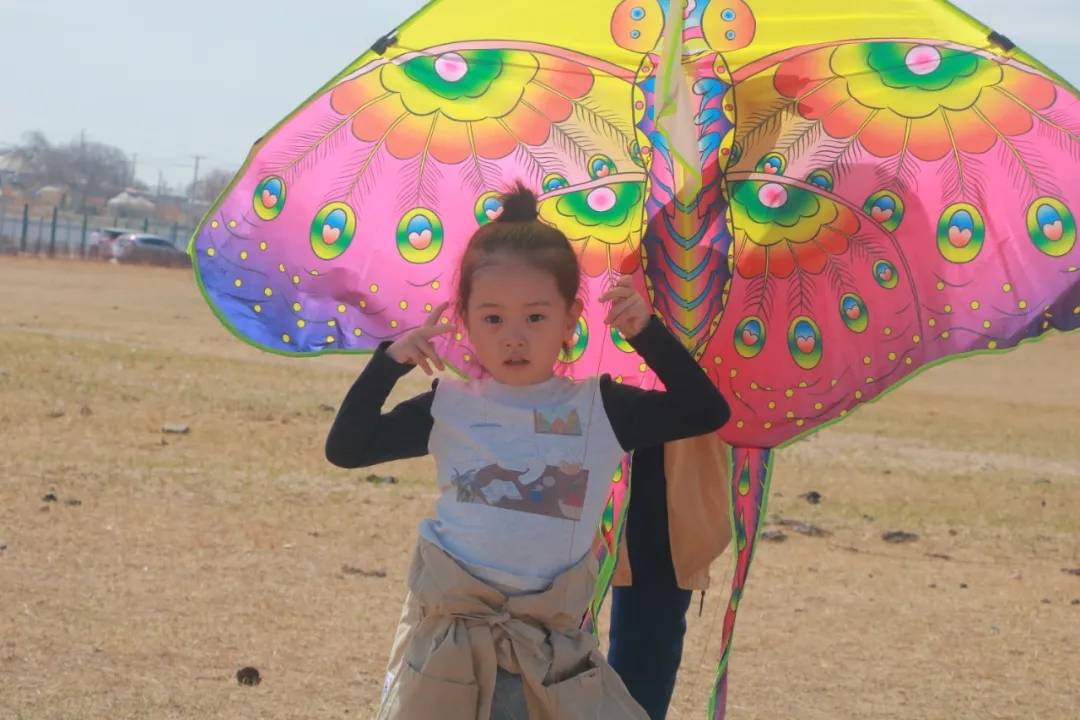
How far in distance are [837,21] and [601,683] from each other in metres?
1.58

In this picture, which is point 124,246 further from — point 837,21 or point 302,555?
point 837,21

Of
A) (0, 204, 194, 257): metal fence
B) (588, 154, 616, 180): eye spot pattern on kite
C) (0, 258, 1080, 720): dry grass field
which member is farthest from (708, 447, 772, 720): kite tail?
(0, 204, 194, 257): metal fence

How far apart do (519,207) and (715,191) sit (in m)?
0.69

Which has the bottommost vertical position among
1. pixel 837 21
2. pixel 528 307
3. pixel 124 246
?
pixel 124 246

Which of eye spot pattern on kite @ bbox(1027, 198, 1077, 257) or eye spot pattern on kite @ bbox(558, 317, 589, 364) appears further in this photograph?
eye spot pattern on kite @ bbox(558, 317, 589, 364)

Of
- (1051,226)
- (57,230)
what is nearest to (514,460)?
(1051,226)

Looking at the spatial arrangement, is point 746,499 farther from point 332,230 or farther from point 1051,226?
point 332,230

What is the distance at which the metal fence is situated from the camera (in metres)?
41.5

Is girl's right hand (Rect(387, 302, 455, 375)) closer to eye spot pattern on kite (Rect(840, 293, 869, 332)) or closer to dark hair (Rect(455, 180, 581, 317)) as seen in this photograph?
Answer: dark hair (Rect(455, 180, 581, 317))

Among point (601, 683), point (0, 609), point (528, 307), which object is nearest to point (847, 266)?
point (528, 307)

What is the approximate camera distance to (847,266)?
3.82m

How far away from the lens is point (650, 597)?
3.84 m

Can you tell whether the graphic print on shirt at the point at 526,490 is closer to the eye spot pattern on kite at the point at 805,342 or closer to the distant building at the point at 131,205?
the eye spot pattern on kite at the point at 805,342

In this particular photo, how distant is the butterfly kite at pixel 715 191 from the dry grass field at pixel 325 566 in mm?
1841
